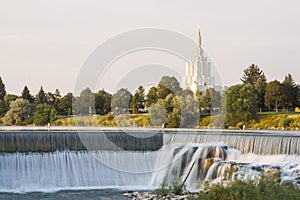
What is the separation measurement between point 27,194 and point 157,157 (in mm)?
6201

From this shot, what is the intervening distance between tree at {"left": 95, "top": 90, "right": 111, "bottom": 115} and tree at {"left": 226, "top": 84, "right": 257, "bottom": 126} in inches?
375

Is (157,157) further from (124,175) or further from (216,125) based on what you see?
(216,125)

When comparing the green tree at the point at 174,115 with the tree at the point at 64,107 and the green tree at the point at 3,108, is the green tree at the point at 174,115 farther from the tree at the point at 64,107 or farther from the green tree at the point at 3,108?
the green tree at the point at 3,108

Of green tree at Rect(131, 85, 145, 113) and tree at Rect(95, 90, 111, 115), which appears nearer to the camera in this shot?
tree at Rect(95, 90, 111, 115)

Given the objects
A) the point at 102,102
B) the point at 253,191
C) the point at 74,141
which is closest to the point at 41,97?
the point at 102,102

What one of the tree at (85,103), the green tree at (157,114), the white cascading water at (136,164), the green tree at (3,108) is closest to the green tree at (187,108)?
the green tree at (157,114)

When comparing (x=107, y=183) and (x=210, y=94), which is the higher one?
(x=210, y=94)

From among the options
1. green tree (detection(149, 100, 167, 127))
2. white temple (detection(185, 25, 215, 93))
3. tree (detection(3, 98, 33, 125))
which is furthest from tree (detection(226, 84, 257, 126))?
tree (detection(3, 98, 33, 125))

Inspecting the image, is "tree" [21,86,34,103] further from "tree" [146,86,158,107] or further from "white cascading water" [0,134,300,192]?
"white cascading water" [0,134,300,192]

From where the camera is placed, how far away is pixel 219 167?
1927 centimetres

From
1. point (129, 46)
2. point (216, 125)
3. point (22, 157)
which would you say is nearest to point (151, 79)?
point (129, 46)

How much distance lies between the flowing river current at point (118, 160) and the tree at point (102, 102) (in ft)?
41.9

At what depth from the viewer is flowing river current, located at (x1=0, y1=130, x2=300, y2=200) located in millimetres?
19448

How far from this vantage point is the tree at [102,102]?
1438 inches
